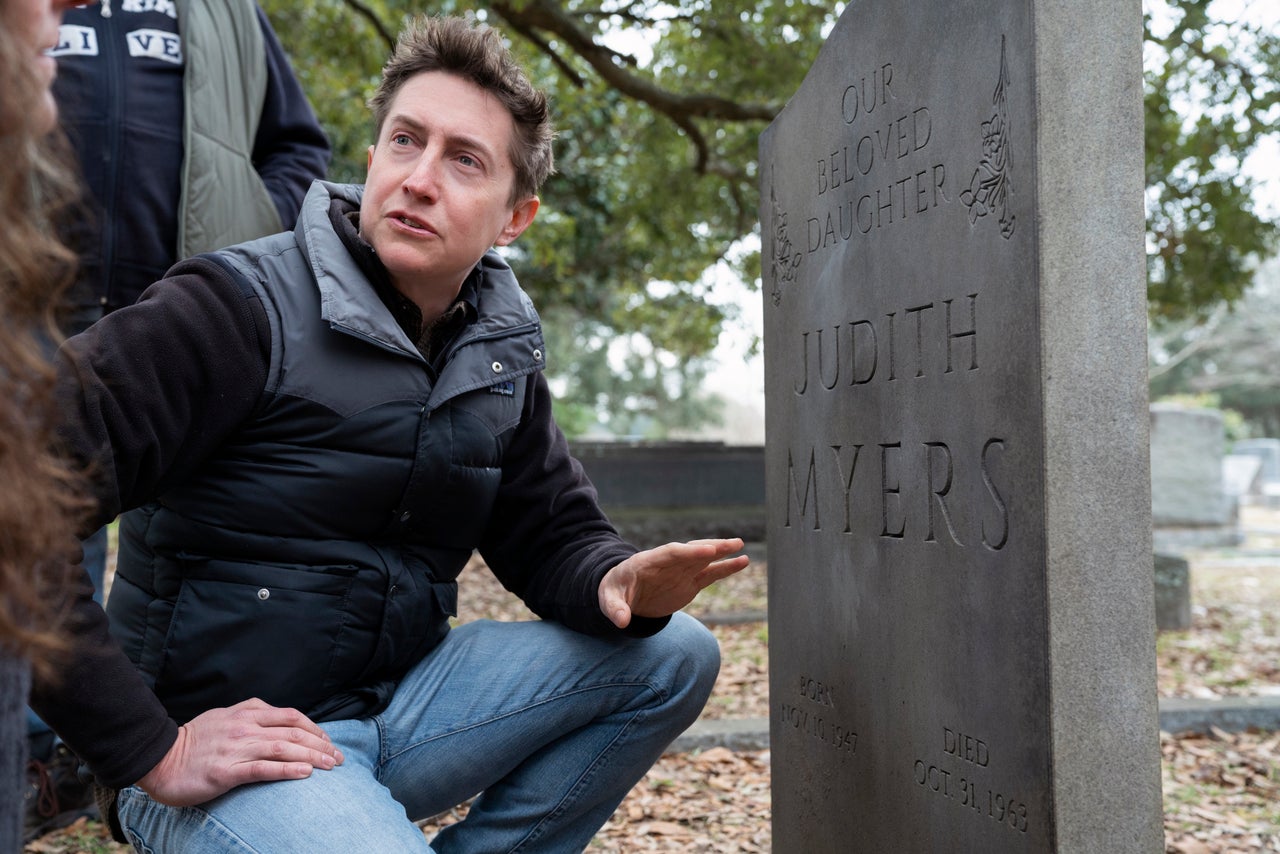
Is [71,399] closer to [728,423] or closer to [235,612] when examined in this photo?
[235,612]

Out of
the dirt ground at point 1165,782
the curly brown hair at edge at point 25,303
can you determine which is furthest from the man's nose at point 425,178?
the dirt ground at point 1165,782

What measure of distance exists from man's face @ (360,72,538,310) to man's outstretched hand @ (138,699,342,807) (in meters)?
0.87

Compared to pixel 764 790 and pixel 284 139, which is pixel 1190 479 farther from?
pixel 284 139

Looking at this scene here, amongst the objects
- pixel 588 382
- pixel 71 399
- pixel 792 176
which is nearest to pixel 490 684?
pixel 71 399

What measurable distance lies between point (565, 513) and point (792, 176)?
1169 mm

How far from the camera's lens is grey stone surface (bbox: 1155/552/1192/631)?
6.69 m

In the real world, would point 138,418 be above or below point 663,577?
above

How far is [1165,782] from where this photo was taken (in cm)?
383

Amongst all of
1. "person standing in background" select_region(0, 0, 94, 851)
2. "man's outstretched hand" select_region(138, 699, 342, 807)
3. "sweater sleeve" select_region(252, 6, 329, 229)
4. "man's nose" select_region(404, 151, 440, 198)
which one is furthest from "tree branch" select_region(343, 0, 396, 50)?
"person standing in background" select_region(0, 0, 94, 851)

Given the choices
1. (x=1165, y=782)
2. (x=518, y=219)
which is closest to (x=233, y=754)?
(x=518, y=219)

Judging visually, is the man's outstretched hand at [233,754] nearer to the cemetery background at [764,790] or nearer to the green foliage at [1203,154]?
the cemetery background at [764,790]

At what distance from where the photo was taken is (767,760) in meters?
4.11

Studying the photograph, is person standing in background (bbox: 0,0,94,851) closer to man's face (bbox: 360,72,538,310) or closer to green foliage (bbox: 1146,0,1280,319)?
man's face (bbox: 360,72,538,310)

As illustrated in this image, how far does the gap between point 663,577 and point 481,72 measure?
3.61ft
